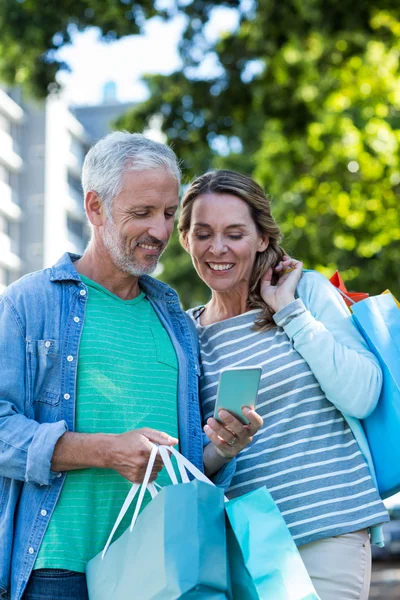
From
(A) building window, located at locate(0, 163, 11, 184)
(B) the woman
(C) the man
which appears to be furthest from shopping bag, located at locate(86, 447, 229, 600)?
(A) building window, located at locate(0, 163, 11, 184)

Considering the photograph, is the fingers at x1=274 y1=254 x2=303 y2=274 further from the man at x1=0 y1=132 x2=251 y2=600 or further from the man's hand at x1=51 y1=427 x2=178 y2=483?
the man's hand at x1=51 y1=427 x2=178 y2=483

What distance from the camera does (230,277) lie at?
3.29m

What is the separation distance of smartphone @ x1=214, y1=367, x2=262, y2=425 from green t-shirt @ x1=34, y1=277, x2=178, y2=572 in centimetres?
28

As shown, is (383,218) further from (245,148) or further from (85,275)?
(85,275)

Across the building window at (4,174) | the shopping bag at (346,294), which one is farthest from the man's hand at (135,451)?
the building window at (4,174)

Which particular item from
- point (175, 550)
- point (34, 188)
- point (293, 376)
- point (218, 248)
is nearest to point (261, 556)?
point (175, 550)

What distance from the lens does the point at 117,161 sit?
279cm

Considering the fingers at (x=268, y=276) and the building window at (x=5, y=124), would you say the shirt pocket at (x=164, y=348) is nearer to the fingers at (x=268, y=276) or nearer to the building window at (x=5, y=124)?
the fingers at (x=268, y=276)

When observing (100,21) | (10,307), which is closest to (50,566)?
(10,307)

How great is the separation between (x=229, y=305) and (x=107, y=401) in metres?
0.83

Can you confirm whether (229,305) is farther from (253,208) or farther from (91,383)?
(91,383)

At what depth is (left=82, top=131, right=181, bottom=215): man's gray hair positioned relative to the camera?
279cm

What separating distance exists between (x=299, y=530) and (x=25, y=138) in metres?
41.4

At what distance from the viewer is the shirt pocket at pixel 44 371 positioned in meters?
2.62
